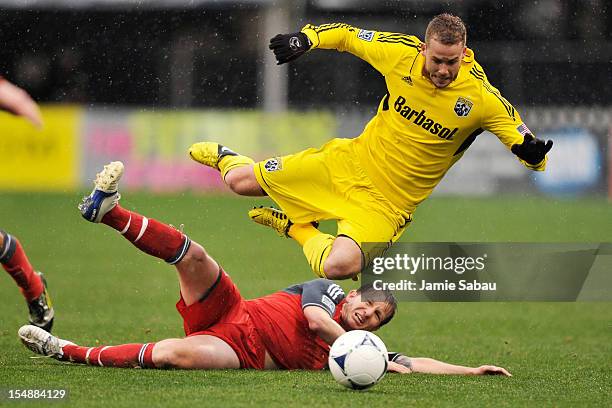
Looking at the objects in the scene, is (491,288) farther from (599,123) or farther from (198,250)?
(599,123)

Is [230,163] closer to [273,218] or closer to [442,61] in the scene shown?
[273,218]

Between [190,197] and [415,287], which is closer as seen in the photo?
[415,287]

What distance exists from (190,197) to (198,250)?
47.3 ft

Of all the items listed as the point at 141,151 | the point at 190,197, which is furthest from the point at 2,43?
the point at 190,197

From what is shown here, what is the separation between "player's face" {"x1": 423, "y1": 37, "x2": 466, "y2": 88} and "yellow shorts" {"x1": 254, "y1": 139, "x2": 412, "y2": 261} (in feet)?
3.29

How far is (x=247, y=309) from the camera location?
7551mm

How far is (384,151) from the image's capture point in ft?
27.9

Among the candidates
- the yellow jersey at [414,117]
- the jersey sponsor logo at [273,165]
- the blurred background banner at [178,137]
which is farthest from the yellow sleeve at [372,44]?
the blurred background banner at [178,137]

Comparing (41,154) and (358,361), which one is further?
(41,154)

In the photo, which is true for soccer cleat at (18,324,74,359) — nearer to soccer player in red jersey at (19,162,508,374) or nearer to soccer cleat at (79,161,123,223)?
soccer player in red jersey at (19,162,508,374)

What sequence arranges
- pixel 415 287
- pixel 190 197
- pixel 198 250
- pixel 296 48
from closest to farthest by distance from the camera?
pixel 198 250, pixel 296 48, pixel 415 287, pixel 190 197

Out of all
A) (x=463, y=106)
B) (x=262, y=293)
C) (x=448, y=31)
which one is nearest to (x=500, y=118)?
(x=463, y=106)

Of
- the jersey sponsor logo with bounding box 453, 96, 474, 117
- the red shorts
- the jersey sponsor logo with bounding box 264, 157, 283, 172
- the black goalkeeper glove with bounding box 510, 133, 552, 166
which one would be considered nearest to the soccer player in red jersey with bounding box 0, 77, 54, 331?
the red shorts

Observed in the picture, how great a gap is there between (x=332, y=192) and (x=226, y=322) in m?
1.69
